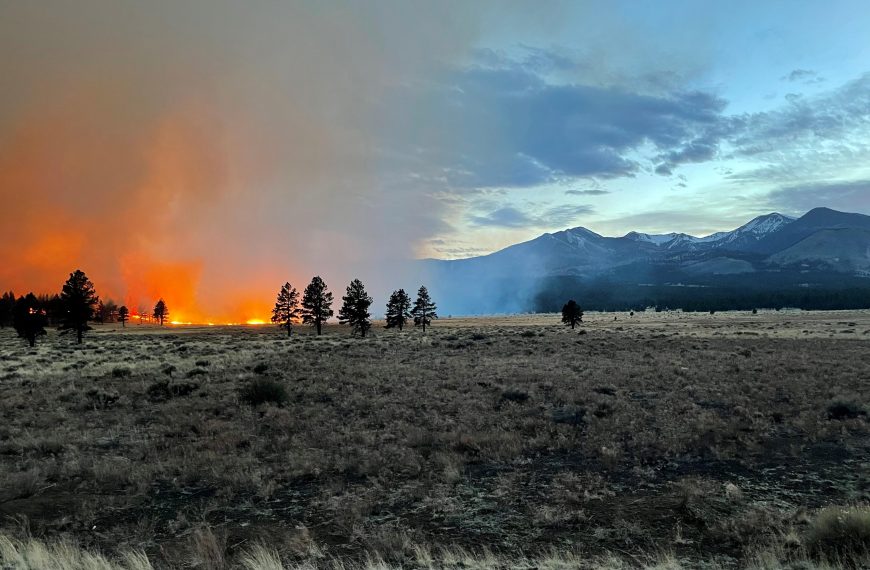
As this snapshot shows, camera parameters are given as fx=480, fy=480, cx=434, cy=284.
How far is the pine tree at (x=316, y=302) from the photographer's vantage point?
86625mm

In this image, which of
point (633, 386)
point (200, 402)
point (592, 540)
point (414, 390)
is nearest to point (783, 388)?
point (633, 386)

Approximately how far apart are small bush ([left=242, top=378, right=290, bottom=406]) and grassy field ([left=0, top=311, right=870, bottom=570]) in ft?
0.29

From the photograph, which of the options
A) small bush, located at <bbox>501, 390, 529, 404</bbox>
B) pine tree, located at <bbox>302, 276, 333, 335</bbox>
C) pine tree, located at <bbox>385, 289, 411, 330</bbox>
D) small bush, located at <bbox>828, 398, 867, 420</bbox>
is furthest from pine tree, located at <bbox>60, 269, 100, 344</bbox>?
small bush, located at <bbox>828, 398, 867, 420</bbox>

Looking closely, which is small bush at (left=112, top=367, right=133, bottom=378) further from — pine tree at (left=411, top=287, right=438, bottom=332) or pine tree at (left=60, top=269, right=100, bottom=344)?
pine tree at (left=411, top=287, right=438, bottom=332)

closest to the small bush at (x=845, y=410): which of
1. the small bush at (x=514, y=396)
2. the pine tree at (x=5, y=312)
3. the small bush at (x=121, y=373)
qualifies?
the small bush at (x=514, y=396)

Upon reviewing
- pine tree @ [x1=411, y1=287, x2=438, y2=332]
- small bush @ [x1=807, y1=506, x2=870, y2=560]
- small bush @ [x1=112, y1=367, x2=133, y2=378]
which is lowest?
small bush @ [x1=807, y1=506, x2=870, y2=560]

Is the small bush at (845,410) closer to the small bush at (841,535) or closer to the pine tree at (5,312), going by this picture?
the small bush at (841,535)

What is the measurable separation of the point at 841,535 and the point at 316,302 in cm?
8453

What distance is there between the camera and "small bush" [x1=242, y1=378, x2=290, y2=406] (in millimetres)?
20016

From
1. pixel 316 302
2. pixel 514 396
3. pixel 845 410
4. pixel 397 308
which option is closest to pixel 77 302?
pixel 316 302

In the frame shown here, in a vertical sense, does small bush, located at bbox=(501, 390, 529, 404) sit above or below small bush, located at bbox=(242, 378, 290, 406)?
below

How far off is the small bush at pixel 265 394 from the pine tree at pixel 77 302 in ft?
178

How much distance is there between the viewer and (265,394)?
2017 cm

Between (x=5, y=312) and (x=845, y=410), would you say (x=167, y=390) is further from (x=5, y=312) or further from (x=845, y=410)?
(x=5, y=312)
